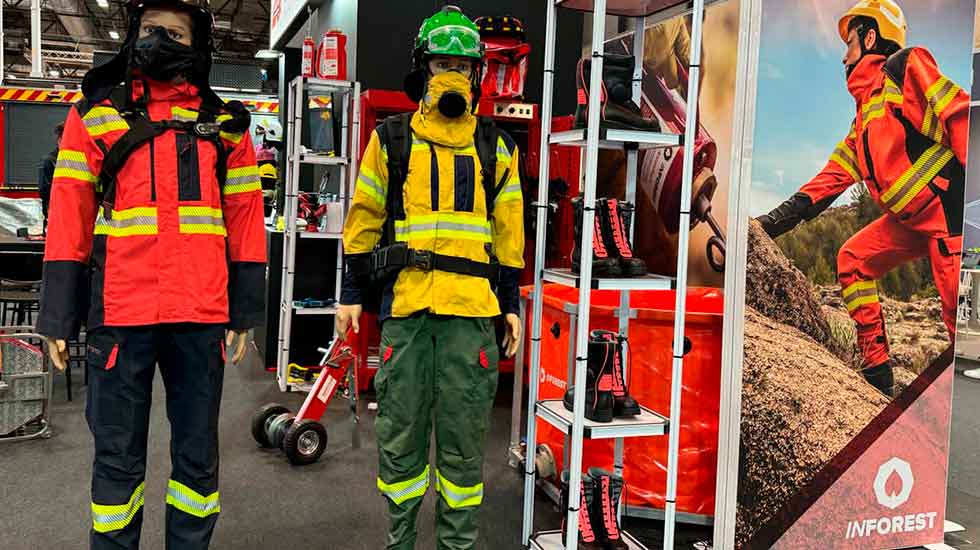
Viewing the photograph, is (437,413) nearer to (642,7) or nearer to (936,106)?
(642,7)

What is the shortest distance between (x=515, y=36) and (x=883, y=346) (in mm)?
2992

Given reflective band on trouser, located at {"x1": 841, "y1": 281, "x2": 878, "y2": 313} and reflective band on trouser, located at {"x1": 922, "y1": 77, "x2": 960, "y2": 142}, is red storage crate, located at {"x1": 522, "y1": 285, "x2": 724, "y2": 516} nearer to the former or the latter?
reflective band on trouser, located at {"x1": 841, "y1": 281, "x2": 878, "y2": 313}

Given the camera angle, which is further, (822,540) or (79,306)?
(822,540)

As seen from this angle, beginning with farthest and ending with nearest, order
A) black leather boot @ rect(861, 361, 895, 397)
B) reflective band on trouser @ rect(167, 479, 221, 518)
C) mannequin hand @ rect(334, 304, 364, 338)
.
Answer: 1. black leather boot @ rect(861, 361, 895, 397)
2. mannequin hand @ rect(334, 304, 364, 338)
3. reflective band on trouser @ rect(167, 479, 221, 518)

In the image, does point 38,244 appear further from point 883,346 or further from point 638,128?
point 883,346

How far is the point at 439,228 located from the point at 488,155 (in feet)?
1.01

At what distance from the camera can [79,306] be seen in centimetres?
244

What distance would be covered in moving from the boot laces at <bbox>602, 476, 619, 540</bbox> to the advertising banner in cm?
52

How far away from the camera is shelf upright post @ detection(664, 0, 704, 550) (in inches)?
107

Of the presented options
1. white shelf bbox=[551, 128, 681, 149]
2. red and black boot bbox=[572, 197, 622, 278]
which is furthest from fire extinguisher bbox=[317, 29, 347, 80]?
red and black boot bbox=[572, 197, 622, 278]

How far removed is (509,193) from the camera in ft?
9.21

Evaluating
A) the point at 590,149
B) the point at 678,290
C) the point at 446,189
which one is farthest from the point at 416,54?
the point at 678,290

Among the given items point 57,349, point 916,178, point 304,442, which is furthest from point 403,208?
point 916,178

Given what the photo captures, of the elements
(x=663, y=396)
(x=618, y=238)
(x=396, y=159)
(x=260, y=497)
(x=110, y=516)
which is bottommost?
(x=260, y=497)
